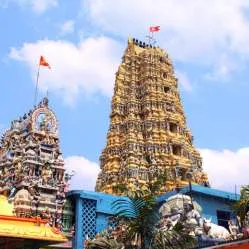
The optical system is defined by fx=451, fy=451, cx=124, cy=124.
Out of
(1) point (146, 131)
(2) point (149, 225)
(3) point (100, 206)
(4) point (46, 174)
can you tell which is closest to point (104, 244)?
(2) point (149, 225)

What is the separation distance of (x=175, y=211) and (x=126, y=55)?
134ft

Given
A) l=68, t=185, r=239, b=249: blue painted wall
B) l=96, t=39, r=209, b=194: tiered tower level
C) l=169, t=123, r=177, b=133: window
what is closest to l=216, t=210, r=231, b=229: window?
l=68, t=185, r=239, b=249: blue painted wall

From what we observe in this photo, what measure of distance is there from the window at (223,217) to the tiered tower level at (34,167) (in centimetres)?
1420

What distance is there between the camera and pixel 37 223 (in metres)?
20.0

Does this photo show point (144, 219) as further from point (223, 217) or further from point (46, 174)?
point (223, 217)

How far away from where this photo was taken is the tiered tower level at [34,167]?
38.3 metres

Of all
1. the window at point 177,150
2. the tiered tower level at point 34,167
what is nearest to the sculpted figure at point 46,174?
the tiered tower level at point 34,167

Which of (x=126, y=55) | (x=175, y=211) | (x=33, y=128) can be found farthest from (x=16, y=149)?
(x=126, y=55)

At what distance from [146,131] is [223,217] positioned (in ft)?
74.3

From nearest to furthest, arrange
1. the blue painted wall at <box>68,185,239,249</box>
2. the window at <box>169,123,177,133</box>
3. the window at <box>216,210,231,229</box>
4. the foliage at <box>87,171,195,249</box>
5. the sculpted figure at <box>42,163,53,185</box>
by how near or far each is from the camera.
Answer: the foliage at <box>87,171,195,249</box> < the blue painted wall at <box>68,185,239,249</box> < the sculpted figure at <box>42,163,53,185</box> < the window at <box>216,210,231,229</box> < the window at <box>169,123,177,133</box>

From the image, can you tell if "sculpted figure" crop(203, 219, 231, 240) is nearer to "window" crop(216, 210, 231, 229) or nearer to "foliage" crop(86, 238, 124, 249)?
"window" crop(216, 210, 231, 229)

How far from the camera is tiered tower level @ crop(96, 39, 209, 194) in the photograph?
190 feet

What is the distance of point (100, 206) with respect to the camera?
39781 millimetres

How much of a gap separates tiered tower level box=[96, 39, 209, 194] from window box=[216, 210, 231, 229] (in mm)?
13686
